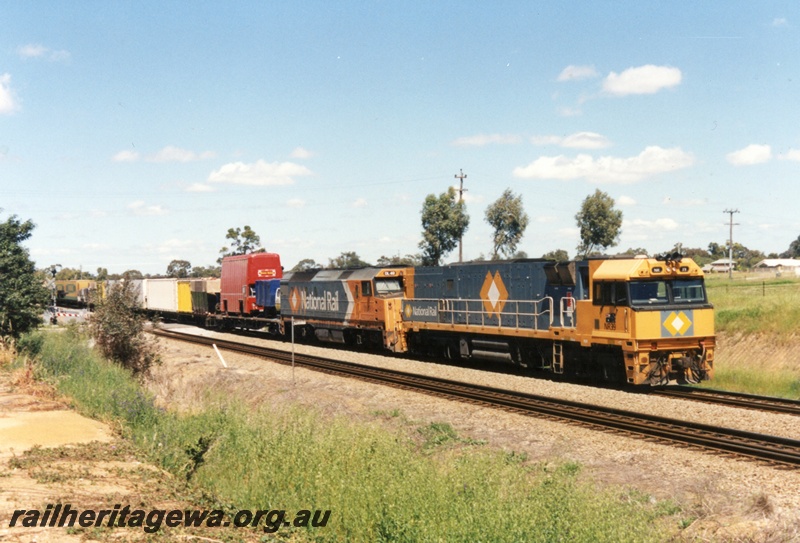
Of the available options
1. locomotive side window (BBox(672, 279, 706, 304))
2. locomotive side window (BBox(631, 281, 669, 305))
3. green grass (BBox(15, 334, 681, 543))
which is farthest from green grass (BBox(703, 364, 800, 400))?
green grass (BBox(15, 334, 681, 543))

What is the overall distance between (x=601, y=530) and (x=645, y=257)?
12451 millimetres

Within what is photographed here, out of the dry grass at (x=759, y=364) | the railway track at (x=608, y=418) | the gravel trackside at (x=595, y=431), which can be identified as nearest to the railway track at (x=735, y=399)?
the gravel trackside at (x=595, y=431)

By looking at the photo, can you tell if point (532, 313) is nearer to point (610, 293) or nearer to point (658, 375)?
point (610, 293)

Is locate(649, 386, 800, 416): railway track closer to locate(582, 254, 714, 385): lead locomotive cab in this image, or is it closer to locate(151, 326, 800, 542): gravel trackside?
locate(582, 254, 714, 385): lead locomotive cab

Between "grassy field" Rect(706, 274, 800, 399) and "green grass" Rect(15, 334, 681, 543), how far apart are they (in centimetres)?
1416

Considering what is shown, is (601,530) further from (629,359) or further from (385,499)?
(629,359)

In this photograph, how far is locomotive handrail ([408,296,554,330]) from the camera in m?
A: 22.6

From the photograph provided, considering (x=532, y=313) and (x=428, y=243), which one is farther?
(x=428, y=243)

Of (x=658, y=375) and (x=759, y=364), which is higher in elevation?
(x=658, y=375)

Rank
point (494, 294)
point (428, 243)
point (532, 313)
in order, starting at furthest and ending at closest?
point (428, 243), point (494, 294), point (532, 313)

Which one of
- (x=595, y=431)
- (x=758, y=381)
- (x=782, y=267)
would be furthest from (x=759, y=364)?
(x=782, y=267)

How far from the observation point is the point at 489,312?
25.0m

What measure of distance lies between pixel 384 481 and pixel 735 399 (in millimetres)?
11625

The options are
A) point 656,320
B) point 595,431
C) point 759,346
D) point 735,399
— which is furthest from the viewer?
point 759,346
